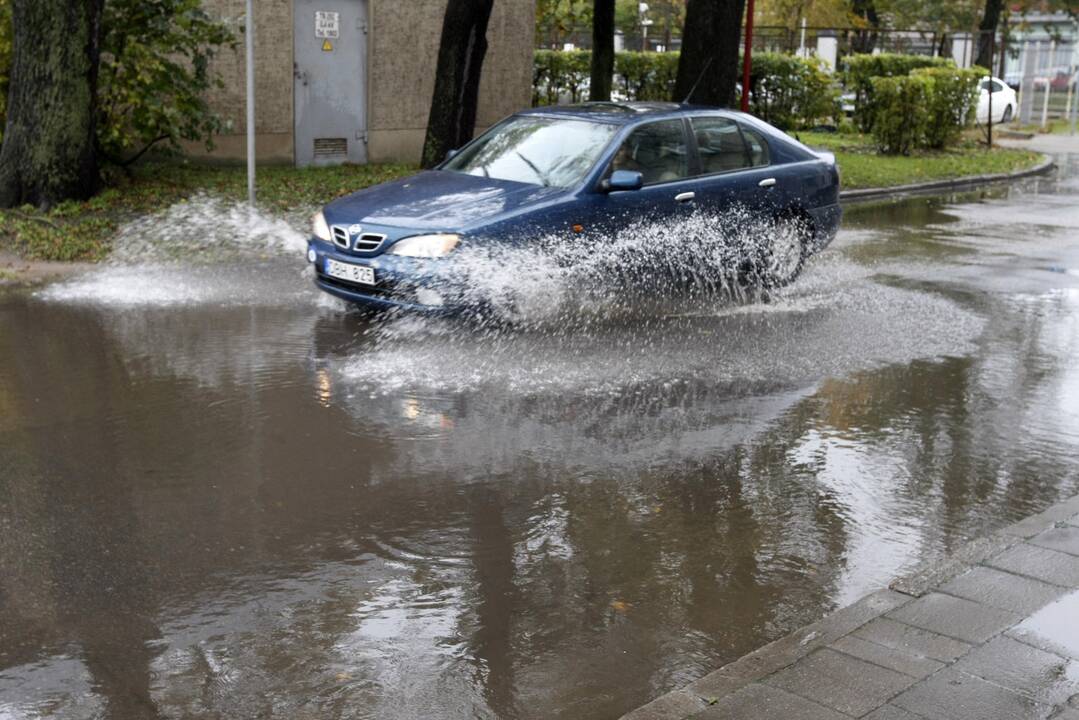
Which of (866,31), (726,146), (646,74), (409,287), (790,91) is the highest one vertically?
(866,31)

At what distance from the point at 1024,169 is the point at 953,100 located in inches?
98.1

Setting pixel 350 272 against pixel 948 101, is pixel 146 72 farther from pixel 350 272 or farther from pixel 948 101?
pixel 948 101

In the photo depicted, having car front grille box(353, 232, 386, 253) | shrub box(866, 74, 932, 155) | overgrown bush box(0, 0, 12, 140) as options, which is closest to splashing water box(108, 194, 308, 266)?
overgrown bush box(0, 0, 12, 140)

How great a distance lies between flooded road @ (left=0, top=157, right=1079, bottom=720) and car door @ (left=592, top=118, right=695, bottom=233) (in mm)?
858

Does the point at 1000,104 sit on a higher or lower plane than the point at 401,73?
lower

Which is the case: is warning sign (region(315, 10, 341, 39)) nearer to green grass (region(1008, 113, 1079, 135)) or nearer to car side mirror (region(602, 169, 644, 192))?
car side mirror (region(602, 169, 644, 192))

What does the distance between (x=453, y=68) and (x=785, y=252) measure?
6614 millimetres

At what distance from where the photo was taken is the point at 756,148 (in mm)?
11609

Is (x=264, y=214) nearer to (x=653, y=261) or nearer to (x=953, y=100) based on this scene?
(x=653, y=261)

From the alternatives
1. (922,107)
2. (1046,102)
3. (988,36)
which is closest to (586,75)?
(922,107)

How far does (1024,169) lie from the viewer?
2469 cm

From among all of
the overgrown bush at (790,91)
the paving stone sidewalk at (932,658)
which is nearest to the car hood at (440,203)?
the paving stone sidewalk at (932,658)

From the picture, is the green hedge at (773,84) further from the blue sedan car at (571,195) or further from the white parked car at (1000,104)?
the blue sedan car at (571,195)

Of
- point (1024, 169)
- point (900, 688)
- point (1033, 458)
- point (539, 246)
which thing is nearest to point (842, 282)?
point (539, 246)
